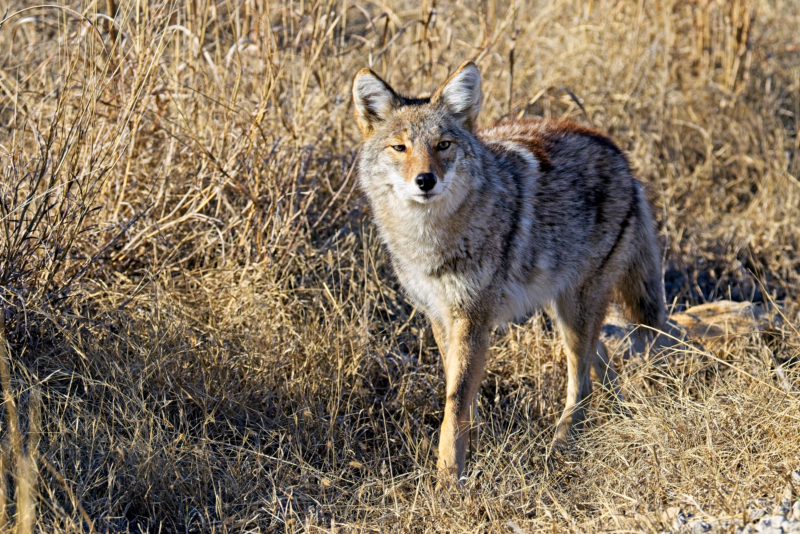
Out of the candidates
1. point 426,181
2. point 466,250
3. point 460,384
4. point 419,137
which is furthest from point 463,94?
point 460,384

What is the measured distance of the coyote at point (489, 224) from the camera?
3789 millimetres

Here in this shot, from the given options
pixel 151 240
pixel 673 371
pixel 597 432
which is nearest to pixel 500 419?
pixel 597 432

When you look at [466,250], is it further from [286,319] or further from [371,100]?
[286,319]

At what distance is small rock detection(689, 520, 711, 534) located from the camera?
2.80 m

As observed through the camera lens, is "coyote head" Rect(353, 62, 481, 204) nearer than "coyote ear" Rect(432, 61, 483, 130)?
Yes

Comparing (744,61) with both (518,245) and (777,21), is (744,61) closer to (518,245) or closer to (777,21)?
(777,21)

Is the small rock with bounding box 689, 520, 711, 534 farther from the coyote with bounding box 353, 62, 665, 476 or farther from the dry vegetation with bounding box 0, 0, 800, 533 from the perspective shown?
the coyote with bounding box 353, 62, 665, 476

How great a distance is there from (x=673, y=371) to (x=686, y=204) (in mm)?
2634

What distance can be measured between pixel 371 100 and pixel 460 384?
4.81 feet

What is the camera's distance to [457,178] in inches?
148

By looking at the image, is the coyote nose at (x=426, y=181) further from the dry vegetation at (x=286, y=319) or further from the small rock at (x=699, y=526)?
the small rock at (x=699, y=526)

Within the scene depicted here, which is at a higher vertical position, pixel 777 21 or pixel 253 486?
pixel 777 21

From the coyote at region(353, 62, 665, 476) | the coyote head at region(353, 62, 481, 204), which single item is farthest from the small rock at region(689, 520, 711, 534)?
the coyote head at region(353, 62, 481, 204)

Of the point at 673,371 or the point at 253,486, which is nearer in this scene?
the point at 253,486
